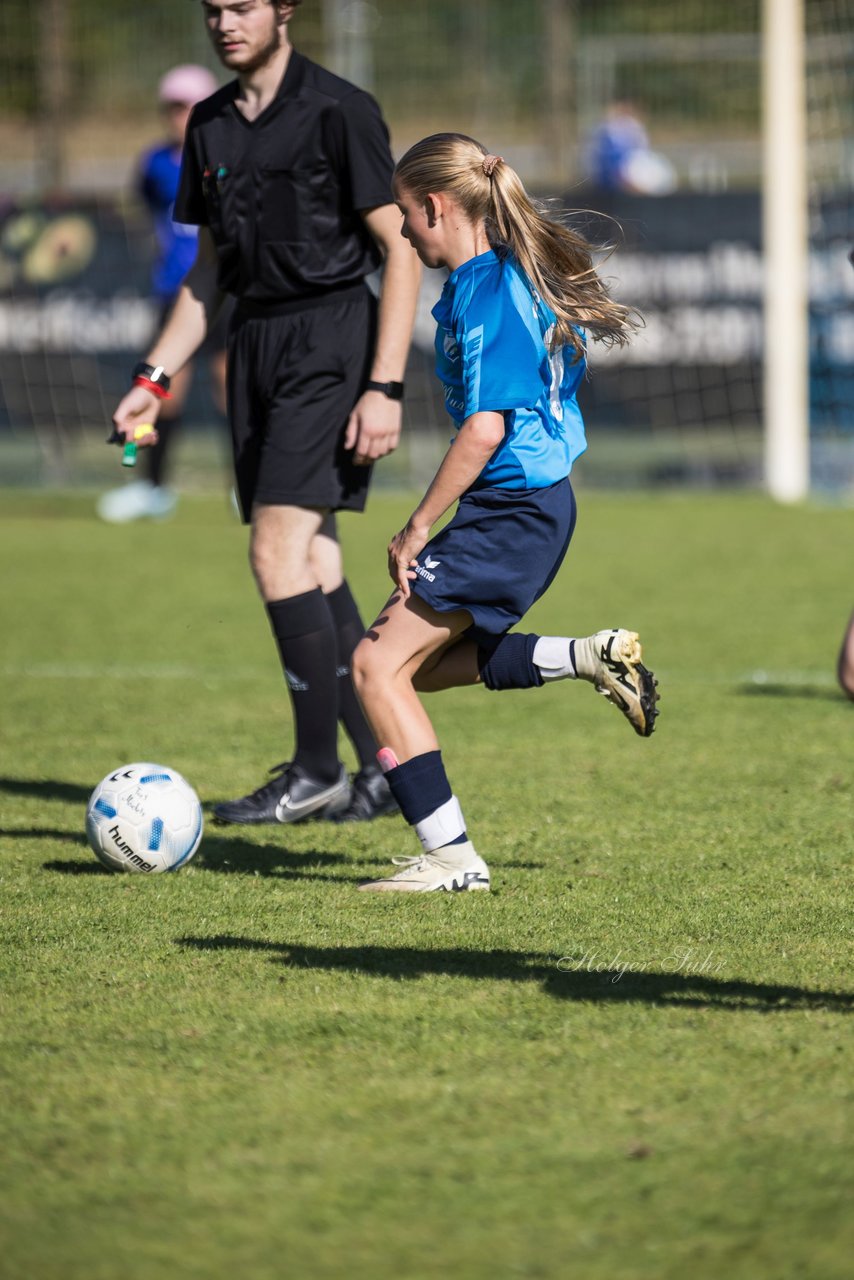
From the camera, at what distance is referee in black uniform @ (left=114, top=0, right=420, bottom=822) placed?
4.65 meters

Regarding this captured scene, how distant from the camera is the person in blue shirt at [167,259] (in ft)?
33.5

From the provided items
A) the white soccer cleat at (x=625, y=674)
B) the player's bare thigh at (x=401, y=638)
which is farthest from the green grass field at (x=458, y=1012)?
the player's bare thigh at (x=401, y=638)

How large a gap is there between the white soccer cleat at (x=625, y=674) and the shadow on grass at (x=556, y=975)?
2.29 feet

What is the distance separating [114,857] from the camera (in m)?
4.21

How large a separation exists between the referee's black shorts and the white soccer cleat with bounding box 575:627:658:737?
104 cm

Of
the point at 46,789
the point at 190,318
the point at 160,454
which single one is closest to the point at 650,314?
the point at 160,454

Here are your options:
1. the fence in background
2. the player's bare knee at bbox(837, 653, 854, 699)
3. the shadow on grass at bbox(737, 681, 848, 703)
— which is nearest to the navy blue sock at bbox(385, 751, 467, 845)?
the player's bare knee at bbox(837, 653, 854, 699)

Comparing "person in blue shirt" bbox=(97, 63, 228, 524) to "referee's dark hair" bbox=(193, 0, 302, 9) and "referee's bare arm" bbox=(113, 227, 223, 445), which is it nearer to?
"referee's bare arm" bbox=(113, 227, 223, 445)

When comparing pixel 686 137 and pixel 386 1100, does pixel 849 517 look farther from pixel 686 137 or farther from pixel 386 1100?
pixel 686 137

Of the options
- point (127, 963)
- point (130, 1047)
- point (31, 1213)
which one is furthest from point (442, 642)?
point (31, 1213)

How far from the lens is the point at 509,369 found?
3672mm

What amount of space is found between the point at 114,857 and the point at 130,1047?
126 centimetres

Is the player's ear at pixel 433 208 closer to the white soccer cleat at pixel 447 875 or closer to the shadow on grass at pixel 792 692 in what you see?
the white soccer cleat at pixel 447 875

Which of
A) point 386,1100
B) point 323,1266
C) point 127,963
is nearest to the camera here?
point 323,1266
